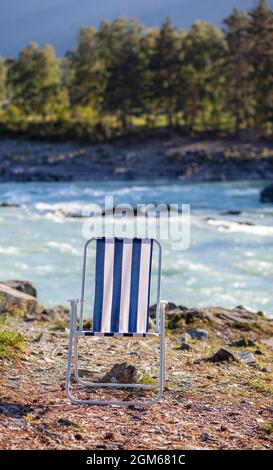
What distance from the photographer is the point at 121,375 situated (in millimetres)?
5320

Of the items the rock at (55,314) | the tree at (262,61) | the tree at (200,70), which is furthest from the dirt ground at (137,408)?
the tree at (200,70)

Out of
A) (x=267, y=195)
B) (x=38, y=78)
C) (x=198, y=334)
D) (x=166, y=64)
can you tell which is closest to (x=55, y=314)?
(x=198, y=334)

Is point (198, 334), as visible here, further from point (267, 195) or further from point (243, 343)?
point (267, 195)

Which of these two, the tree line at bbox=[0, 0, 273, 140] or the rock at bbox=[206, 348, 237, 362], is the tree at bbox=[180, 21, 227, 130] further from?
the rock at bbox=[206, 348, 237, 362]

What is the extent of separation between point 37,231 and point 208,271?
22.2 feet

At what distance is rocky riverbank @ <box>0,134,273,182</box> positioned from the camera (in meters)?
39.5

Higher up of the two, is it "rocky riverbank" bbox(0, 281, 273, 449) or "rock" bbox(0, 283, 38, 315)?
"rock" bbox(0, 283, 38, 315)

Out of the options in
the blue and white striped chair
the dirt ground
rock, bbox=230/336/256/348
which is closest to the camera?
the dirt ground

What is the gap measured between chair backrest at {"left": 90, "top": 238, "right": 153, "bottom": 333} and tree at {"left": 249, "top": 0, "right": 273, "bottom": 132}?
47541 mm

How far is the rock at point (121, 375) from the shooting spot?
17.4ft

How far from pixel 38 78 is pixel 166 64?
11.8 metres

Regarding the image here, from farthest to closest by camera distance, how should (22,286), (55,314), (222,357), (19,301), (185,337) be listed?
(22,286) < (19,301) < (55,314) < (185,337) < (222,357)

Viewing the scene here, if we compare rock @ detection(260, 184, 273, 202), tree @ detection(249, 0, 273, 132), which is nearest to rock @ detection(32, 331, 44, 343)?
rock @ detection(260, 184, 273, 202)
